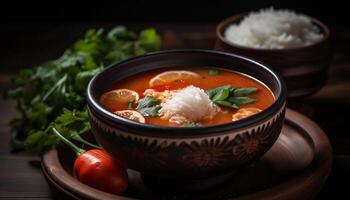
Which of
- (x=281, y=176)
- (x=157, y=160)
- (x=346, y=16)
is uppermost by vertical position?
(x=157, y=160)

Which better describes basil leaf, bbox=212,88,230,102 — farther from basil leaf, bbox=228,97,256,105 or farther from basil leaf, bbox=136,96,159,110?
basil leaf, bbox=136,96,159,110

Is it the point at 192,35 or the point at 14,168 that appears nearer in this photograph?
the point at 14,168

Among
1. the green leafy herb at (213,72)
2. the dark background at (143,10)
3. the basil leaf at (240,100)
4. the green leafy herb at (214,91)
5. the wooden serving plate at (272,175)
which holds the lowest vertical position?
the dark background at (143,10)

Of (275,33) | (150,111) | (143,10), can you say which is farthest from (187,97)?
(143,10)

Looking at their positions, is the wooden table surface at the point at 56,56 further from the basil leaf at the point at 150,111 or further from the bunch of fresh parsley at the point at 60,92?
the basil leaf at the point at 150,111

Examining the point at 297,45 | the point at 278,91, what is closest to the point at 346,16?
the point at 297,45

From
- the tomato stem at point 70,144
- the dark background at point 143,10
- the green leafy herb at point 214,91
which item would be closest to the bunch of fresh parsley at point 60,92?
the tomato stem at point 70,144

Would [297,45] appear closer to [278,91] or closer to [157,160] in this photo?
[278,91]
